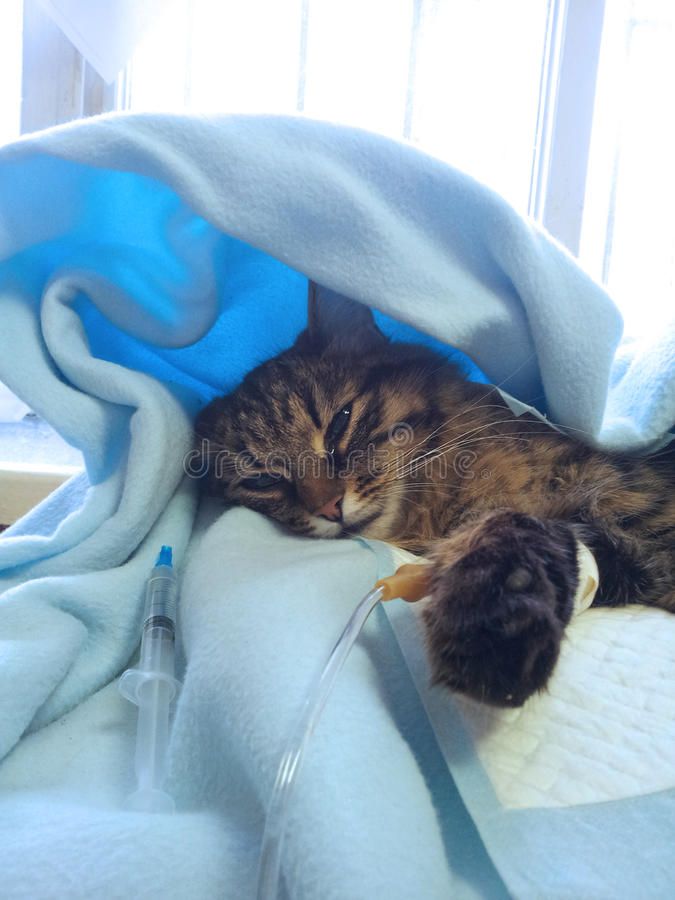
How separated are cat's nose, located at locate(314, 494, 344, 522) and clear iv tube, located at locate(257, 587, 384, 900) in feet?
1.34

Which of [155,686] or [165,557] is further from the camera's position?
Answer: [165,557]

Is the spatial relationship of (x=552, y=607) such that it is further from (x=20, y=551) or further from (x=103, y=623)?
(x=20, y=551)

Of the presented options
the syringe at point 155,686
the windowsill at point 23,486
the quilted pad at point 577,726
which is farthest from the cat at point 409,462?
the windowsill at point 23,486

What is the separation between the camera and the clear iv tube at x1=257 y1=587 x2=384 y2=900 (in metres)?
0.54

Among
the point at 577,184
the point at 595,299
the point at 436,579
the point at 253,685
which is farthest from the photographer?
the point at 577,184

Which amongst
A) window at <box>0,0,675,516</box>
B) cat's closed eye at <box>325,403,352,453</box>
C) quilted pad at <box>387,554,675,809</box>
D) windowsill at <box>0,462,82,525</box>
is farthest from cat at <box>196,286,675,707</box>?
window at <box>0,0,675,516</box>

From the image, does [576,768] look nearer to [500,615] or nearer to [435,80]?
[500,615]

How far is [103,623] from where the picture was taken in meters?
0.95

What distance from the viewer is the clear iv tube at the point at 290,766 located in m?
0.54

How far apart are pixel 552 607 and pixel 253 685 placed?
30 centimetres

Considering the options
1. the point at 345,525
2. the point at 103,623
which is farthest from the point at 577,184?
the point at 103,623

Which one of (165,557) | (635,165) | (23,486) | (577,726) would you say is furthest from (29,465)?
(635,165)

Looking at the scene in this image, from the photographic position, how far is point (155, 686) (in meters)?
0.85

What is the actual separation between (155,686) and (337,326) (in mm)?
712
